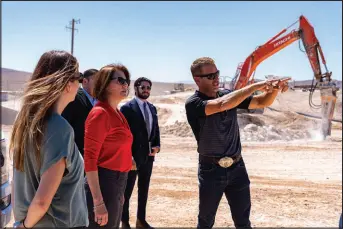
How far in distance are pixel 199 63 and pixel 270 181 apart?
576 cm

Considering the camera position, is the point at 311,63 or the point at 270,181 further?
the point at 311,63

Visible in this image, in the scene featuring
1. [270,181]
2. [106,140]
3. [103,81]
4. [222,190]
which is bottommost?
[270,181]

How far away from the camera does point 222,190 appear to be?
11.5 ft

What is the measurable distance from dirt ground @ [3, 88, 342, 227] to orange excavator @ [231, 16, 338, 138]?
1.42 metres

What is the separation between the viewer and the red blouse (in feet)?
9.68

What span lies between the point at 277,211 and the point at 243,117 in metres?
15.2

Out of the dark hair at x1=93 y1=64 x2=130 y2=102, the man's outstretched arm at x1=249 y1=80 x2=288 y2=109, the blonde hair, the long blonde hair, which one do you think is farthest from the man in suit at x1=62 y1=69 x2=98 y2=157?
the long blonde hair

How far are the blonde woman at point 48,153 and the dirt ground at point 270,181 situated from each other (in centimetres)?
355

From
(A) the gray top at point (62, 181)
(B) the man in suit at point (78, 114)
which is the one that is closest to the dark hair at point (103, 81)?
(B) the man in suit at point (78, 114)

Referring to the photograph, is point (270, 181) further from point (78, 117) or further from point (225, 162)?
point (78, 117)

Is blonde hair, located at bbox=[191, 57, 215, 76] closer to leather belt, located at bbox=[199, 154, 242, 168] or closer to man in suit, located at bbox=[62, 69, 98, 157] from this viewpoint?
leather belt, located at bbox=[199, 154, 242, 168]

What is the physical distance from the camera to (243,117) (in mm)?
21188

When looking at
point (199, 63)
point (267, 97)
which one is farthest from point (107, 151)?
point (267, 97)

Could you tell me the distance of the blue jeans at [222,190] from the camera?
3498 millimetres
